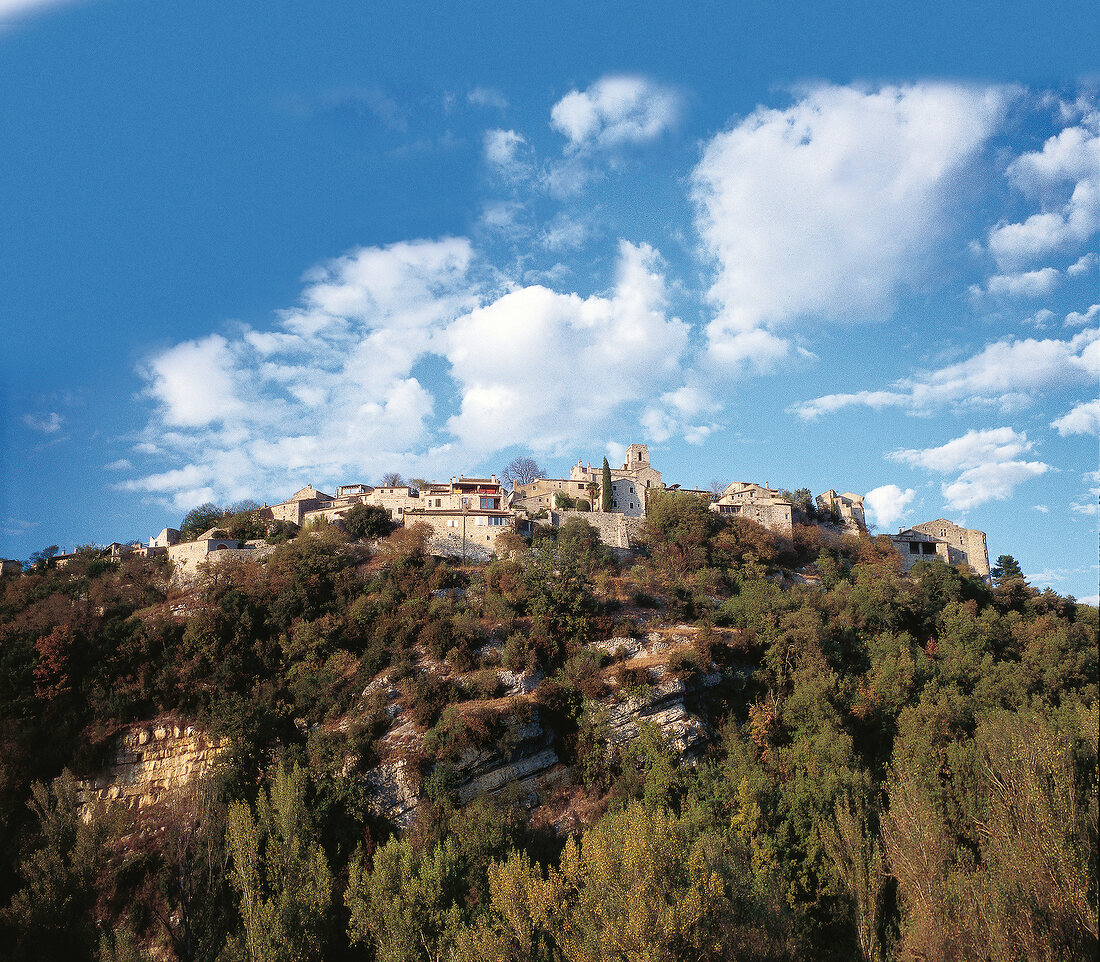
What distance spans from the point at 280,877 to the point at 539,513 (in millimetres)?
31940

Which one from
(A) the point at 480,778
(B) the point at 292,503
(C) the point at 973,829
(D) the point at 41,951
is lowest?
(D) the point at 41,951

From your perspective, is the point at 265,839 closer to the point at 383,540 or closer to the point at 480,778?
the point at 480,778

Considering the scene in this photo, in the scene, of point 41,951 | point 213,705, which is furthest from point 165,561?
point 41,951

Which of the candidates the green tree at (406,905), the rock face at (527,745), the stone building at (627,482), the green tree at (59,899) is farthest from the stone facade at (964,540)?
the green tree at (59,899)

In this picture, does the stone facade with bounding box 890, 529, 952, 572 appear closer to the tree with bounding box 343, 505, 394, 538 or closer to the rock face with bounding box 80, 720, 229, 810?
the tree with bounding box 343, 505, 394, 538

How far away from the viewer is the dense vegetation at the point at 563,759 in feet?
58.9

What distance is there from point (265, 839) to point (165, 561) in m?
23.6

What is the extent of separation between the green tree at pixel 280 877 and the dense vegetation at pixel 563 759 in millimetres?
102

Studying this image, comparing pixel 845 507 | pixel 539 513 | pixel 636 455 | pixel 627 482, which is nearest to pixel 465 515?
pixel 539 513

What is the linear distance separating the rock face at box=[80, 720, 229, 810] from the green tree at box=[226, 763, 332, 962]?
6.28 m

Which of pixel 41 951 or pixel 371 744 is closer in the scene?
pixel 41 951

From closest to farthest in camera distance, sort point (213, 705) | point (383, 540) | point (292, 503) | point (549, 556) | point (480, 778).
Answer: point (480, 778) → point (213, 705) → point (549, 556) → point (383, 540) → point (292, 503)

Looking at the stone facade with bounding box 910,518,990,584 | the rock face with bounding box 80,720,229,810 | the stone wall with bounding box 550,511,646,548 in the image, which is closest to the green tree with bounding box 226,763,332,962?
the rock face with bounding box 80,720,229,810

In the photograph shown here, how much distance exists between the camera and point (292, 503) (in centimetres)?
5244
